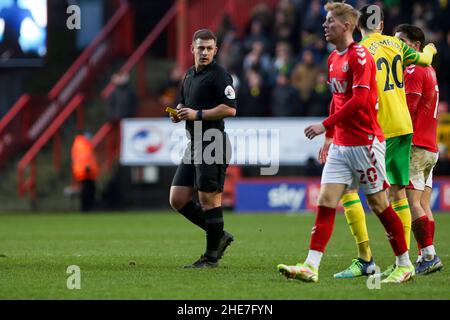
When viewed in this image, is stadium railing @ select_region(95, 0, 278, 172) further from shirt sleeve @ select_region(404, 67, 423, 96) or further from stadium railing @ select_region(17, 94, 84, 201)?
shirt sleeve @ select_region(404, 67, 423, 96)

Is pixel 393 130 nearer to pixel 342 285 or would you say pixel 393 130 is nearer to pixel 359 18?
pixel 359 18

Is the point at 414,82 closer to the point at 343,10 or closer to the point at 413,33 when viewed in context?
the point at 413,33

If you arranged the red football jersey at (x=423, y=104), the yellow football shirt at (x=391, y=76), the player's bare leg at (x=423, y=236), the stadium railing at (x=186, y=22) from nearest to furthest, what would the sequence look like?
the yellow football shirt at (x=391, y=76), the player's bare leg at (x=423, y=236), the red football jersey at (x=423, y=104), the stadium railing at (x=186, y=22)

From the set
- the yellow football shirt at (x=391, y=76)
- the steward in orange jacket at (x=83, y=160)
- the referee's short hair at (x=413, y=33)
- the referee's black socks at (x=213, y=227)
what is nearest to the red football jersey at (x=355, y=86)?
the yellow football shirt at (x=391, y=76)

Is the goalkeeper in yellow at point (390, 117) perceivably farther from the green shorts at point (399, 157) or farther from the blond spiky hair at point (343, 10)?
the blond spiky hair at point (343, 10)

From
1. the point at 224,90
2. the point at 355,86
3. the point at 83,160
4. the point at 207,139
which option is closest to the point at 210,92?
the point at 224,90

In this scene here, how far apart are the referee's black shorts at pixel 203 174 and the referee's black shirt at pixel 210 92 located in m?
0.25

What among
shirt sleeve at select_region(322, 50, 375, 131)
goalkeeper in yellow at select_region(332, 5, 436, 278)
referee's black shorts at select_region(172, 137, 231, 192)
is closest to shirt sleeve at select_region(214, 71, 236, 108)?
referee's black shorts at select_region(172, 137, 231, 192)

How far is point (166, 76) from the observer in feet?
91.6

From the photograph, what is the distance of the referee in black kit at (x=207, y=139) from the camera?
1045 centimetres

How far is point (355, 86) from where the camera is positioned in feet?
28.5

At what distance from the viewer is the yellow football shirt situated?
9602mm

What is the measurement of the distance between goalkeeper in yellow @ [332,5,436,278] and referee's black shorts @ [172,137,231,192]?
Answer: 53.8 inches

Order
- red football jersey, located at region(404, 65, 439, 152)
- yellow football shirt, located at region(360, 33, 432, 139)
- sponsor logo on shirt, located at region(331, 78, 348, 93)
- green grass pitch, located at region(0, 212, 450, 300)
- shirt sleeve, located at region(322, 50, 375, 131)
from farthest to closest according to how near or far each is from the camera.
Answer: red football jersey, located at region(404, 65, 439, 152) < yellow football shirt, located at region(360, 33, 432, 139) < sponsor logo on shirt, located at region(331, 78, 348, 93) < shirt sleeve, located at region(322, 50, 375, 131) < green grass pitch, located at region(0, 212, 450, 300)
